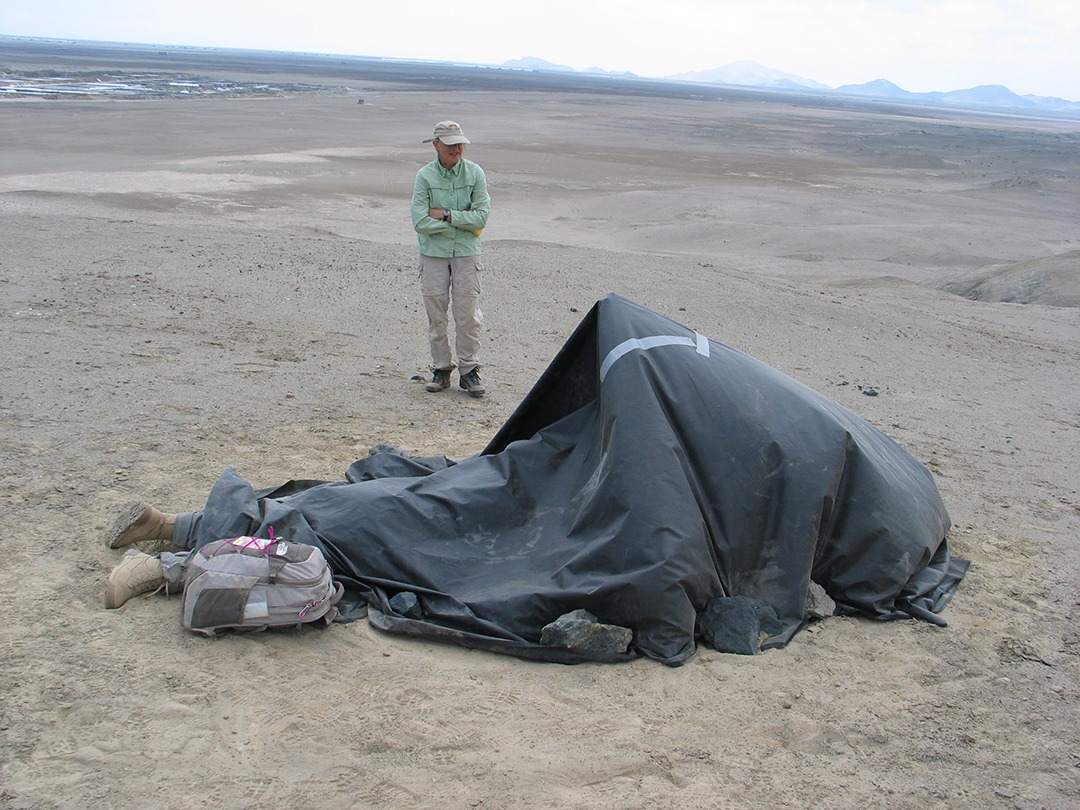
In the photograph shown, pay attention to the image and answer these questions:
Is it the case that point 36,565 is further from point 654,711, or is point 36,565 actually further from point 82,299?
point 82,299

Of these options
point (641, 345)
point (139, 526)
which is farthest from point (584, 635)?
point (139, 526)

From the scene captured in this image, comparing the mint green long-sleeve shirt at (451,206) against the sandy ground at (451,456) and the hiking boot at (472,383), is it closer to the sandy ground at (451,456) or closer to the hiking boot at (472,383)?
the hiking boot at (472,383)

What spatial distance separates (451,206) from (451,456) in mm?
1993

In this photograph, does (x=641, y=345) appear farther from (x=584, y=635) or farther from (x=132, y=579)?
(x=132, y=579)

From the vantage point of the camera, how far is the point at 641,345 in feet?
12.1

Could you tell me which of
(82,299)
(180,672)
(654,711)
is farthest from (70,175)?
(654,711)

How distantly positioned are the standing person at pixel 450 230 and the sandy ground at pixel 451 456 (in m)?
0.69

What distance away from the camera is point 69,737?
2602 millimetres

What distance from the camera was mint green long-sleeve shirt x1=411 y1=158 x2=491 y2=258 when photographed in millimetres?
5820

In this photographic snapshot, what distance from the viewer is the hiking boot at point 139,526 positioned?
3.61 meters

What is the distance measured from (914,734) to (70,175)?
18.5 m

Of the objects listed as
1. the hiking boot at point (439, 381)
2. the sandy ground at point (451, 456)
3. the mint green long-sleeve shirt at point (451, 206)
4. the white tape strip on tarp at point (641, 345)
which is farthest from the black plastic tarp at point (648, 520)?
the hiking boot at point (439, 381)

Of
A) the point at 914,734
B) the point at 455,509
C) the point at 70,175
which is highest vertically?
the point at 70,175

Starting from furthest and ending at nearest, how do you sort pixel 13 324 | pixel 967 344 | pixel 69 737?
pixel 967 344, pixel 13 324, pixel 69 737
